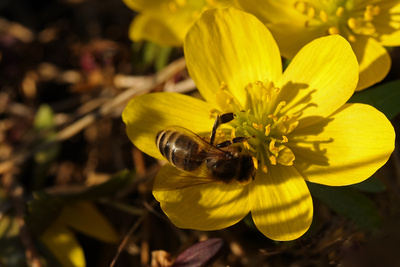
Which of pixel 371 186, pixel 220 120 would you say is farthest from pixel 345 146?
pixel 220 120

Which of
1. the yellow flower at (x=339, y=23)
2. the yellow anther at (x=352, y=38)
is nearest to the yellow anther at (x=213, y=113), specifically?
the yellow flower at (x=339, y=23)

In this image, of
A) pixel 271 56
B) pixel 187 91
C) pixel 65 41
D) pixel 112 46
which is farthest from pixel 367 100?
pixel 65 41

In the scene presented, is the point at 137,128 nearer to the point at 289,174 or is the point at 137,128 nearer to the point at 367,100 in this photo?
the point at 289,174

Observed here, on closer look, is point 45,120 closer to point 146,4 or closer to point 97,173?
point 97,173

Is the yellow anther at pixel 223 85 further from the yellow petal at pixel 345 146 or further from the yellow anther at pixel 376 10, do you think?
the yellow anther at pixel 376 10

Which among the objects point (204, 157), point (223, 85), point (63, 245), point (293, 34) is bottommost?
point (63, 245)

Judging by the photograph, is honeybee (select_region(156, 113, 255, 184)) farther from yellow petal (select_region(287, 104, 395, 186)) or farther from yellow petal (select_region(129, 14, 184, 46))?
yellow petal (select_region(129, 14, 184, 46))

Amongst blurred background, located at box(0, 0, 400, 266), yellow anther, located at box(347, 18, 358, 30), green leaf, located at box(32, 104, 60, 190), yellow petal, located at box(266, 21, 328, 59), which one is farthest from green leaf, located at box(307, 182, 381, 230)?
green leaf, located at box(32, 104, 60, 190)
